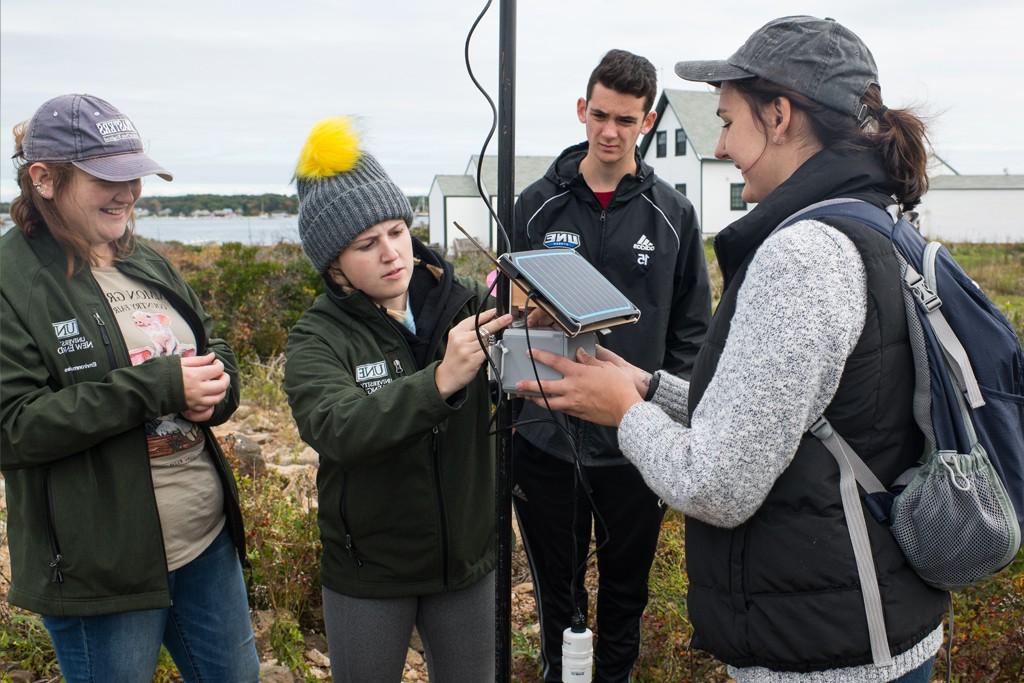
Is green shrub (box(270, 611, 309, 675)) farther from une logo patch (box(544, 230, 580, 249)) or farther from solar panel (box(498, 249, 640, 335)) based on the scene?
solar panel (box(498, 249, 640, 335))

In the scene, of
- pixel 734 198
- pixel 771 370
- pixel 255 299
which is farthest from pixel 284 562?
pixel 734 198

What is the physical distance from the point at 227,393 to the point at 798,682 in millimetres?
1855

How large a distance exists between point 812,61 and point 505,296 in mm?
858

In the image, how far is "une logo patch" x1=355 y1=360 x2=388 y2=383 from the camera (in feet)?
8.11

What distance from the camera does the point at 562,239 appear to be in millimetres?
3574

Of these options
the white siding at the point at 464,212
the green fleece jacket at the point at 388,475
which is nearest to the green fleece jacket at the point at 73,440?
the green fleece jacket at the point at 388,475

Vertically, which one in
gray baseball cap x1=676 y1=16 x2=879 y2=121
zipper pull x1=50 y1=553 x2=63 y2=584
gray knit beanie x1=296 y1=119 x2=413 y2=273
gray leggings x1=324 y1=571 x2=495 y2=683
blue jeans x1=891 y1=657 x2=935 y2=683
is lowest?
gray leggings x1=324 y1=571 x2=495 y2=683

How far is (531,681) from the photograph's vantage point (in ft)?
12.2

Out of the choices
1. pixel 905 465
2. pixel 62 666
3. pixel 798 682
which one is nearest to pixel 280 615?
pixel 62 666

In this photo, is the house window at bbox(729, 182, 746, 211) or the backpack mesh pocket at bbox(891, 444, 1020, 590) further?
the house window at bbox(729, 182, 746, 211)

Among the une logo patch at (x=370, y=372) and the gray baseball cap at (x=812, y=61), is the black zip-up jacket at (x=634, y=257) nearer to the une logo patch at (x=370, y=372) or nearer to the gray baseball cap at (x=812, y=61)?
the une logo patch at (x=370, y=372)

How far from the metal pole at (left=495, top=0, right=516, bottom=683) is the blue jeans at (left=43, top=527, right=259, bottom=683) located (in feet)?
3.20

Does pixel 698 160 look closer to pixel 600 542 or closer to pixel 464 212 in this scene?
pixel 464 212

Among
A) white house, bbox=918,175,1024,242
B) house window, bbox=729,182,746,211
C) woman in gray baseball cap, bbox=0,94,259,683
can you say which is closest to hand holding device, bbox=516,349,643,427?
woman in gray baseball cap, bbox=0,94,259,683
